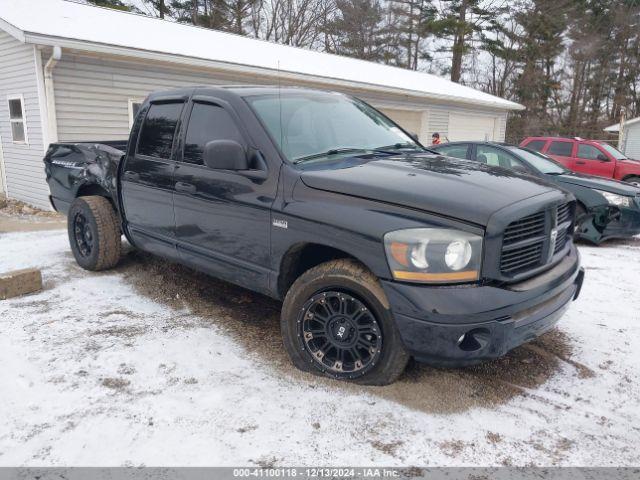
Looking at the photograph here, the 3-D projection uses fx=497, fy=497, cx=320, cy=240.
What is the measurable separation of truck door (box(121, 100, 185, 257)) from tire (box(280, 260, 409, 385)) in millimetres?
1570

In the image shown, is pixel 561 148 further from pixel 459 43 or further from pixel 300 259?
pixel 459 43

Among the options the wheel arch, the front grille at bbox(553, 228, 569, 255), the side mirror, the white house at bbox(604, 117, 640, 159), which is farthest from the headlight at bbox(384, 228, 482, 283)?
the white house at bbox(604, 117, 640, 159)

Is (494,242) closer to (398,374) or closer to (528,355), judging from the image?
(398,374)

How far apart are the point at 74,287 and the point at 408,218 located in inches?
145

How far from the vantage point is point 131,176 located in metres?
4.59

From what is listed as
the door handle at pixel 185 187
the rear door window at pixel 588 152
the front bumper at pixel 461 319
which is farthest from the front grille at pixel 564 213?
the rear door window at pixel 588 152

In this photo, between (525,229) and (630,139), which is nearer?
(525,229)

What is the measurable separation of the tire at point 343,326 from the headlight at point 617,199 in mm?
5763

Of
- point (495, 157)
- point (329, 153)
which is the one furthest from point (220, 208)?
point (495, 157)

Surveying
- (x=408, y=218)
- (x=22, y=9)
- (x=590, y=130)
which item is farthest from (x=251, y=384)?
(x=590, y=130)

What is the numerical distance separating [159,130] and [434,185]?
8.60ft

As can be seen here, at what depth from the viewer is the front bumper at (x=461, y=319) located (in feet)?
8.66

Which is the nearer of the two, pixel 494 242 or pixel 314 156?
pixel 494 242

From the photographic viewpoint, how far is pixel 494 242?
2.67 metres
